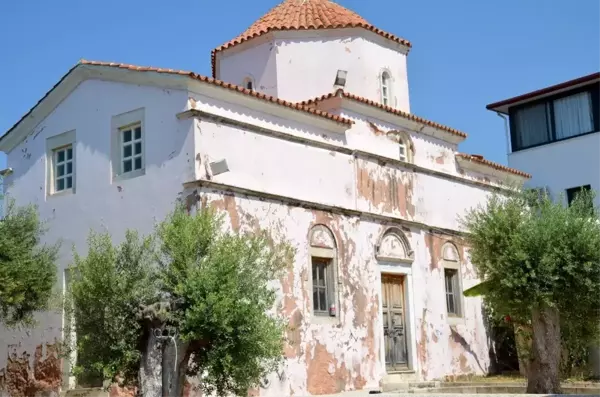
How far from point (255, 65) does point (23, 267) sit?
29.4ft

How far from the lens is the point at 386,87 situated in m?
23.5

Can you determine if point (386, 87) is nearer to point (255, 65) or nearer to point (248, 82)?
point (255, 65)

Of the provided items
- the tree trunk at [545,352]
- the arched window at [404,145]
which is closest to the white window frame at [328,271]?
the arched window at [404,145]

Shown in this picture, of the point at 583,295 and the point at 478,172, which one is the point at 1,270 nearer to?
the point at 583,295

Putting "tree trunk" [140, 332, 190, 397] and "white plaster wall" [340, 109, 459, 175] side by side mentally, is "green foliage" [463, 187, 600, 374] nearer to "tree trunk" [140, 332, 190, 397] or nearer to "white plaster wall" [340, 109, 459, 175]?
"white plaster wall" [340, 109, 459, 175]

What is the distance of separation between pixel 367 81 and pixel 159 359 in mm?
11921

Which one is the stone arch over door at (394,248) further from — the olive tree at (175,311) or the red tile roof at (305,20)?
the olive tree at (175,311)

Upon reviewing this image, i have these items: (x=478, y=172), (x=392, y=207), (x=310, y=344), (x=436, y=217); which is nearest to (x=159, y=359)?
(x=310, y=344)

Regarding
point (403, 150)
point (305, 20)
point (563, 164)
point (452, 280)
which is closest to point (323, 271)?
point (403, 150)

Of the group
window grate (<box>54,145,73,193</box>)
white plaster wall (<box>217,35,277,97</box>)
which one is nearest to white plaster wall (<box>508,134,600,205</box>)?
white plaster wall (<box>217,35,277,97</box>)

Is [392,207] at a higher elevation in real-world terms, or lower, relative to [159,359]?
higher

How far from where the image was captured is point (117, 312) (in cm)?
1345

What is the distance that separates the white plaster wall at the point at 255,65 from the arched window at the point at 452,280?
6479 mm

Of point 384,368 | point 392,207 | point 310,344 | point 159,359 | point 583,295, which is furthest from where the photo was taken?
point 392,207
